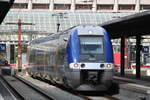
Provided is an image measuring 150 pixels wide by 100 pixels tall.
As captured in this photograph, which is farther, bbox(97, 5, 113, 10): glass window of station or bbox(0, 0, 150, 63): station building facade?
bbox(97, 5, 113, 10): glass window of station

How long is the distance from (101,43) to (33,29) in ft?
233

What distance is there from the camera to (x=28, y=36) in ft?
291

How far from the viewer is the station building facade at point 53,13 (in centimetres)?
9031

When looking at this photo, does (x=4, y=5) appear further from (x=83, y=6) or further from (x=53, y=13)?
(x=83, y=6)

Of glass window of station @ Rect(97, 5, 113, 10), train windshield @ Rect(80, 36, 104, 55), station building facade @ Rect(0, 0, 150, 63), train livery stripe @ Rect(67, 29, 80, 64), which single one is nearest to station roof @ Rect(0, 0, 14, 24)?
train livery stripe @ Rect(67, 29, 80, 64)

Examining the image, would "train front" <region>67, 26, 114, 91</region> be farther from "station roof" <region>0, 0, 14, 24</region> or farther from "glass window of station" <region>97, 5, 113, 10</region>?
"glass window of station" <region>97, 5, 113, 10</region>

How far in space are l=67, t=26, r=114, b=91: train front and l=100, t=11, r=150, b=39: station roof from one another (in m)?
2.38

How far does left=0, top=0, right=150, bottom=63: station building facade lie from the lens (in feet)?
296

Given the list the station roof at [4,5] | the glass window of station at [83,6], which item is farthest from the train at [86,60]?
the glass window of station at [83,6]

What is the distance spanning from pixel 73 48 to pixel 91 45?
904 mm

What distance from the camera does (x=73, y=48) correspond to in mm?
21078

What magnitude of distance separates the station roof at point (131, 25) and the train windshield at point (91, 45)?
2479mm

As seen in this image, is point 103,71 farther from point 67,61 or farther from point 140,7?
point 140,7

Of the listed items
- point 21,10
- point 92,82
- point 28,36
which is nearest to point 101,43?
point 92,82
